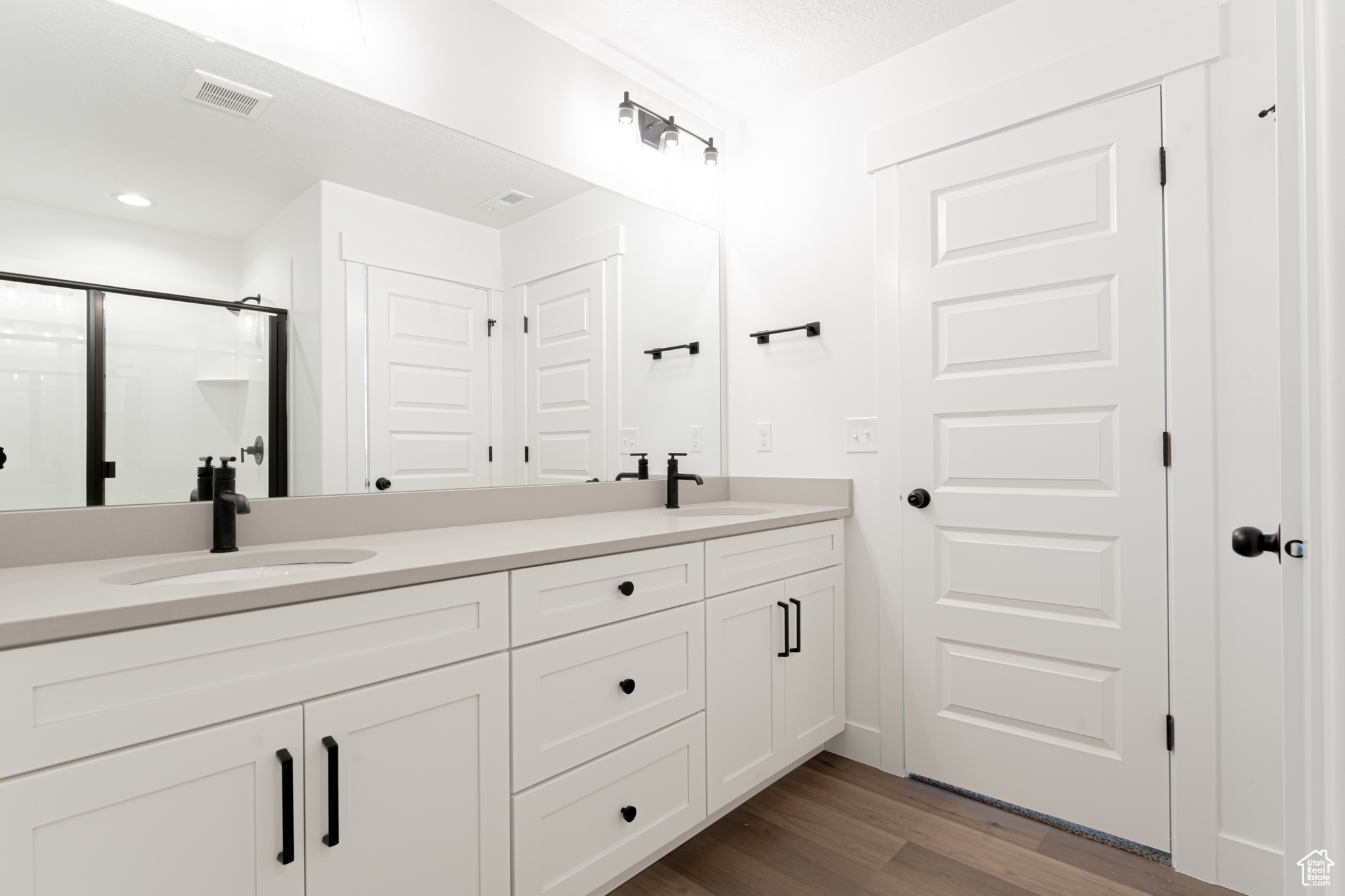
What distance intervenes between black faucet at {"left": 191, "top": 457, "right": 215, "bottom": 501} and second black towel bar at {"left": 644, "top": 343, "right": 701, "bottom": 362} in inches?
56.1

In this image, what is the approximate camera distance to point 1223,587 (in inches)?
62.7

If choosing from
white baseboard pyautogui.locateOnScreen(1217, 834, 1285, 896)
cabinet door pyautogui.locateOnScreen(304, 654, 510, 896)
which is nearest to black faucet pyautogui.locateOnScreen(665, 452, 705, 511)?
cabinet door pyautogui.locateOnScreen(304, 654, 510, 896)

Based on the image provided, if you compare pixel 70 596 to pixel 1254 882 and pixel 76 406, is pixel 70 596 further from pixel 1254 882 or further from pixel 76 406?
pixel 1254 882

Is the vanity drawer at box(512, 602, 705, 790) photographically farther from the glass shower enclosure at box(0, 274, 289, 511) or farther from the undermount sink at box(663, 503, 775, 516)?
the glass shower enclosure at box(0, 274, 289, 511)

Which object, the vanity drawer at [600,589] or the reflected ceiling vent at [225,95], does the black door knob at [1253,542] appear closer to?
the vanity drawer at [600,589]

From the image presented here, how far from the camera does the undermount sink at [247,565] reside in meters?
1.20

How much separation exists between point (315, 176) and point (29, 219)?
0.56 m

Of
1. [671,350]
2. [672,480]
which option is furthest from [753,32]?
[672,480]

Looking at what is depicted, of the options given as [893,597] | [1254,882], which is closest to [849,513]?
[893,597]

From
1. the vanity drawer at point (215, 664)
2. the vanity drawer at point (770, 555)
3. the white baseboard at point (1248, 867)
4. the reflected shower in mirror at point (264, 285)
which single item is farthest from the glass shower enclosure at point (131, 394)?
the white baseboard at point (1248, 867)

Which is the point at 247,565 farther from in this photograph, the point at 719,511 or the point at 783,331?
the point at 783,331

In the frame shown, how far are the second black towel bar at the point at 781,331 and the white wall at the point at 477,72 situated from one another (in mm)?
558

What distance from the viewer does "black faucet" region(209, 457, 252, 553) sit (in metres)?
1.33

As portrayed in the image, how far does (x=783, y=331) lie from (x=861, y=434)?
0.50 m
